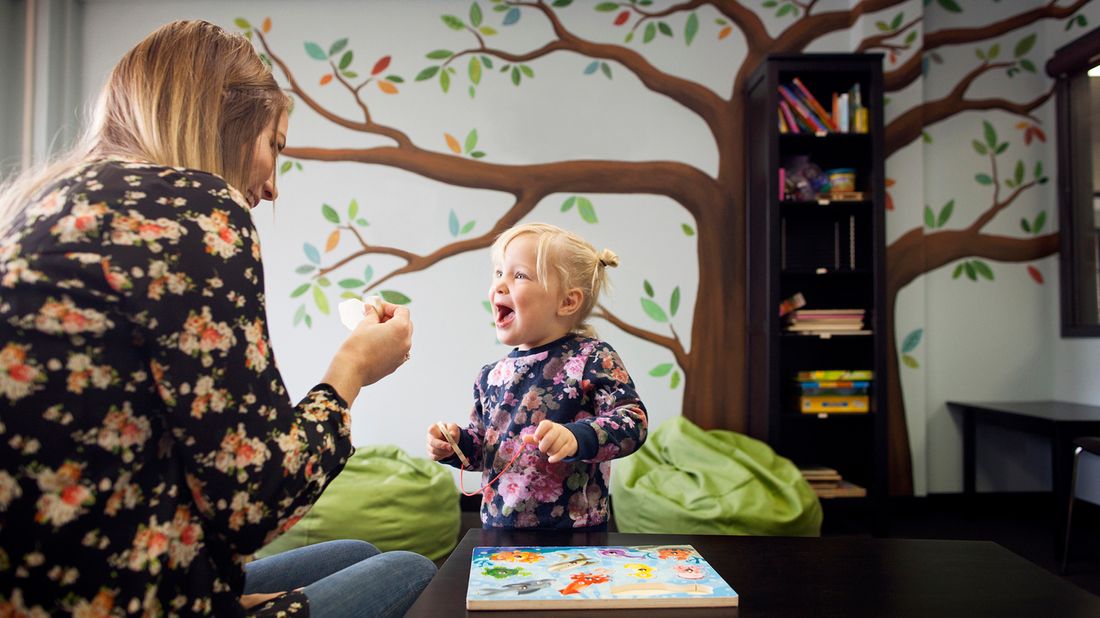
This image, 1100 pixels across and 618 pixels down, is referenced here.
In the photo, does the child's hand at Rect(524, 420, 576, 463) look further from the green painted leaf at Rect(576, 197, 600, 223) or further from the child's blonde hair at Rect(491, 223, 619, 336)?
the green painted leaf at Rect(576, 197, 600, 223)

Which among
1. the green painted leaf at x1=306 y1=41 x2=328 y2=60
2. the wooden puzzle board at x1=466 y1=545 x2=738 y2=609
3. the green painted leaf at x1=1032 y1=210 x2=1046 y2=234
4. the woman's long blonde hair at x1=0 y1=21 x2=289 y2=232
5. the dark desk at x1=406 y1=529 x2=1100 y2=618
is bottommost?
the dark desk at x1=406 y1=529 x2=1100 y2=618

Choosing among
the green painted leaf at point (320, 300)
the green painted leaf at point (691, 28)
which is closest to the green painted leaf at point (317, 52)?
the green painted leaf at point (320, 300)

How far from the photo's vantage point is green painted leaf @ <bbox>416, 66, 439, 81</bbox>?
3703 millimetres

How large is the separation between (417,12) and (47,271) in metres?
3.38

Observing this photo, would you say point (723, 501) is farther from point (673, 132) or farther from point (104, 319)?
point (104, 319)

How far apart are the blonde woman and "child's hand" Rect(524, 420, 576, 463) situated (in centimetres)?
18

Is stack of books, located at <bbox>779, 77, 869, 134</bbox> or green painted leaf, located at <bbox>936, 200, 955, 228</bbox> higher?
stack of books, located at <bbox>779, 77, 869, 134</bbox>

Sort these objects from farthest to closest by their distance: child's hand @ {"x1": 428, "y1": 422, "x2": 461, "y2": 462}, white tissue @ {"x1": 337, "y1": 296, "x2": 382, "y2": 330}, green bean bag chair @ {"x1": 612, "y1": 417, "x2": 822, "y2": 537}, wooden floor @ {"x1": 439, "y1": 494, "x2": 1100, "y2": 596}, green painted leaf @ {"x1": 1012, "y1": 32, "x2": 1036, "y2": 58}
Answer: green painted leaf @ {"x1": 1012, "y1": 32, "x2": 1036, "y2": 58}
wooden floor @ {"x1": 439, "y1": 494, "x2": 1100, "y2": 596}
green bean bag chair @ {"x1": 612, "y1": 417, "x2": 822, "y2": 537}
child's hand @ {"x1": 428, "y1": 422, "x2": 461, "y2": 462}
white tissue @ {"x1": 337, "y1": 296, "x2": 382, "y2": 330}

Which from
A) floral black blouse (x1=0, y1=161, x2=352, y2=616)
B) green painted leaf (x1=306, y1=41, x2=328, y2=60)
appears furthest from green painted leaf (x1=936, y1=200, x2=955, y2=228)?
floral black blouse (x1=0, y1=161, x2=352, y2=616)

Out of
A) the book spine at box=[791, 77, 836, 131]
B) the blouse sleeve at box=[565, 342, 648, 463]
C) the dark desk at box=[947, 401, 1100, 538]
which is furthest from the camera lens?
the book spine at box=[791, 77, 836, 131]

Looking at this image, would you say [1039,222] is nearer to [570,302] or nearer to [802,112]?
[802,112]

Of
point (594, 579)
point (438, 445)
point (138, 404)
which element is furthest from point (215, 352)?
point (438, 445)

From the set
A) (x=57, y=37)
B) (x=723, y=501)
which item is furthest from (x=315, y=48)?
(x=723, y=501)

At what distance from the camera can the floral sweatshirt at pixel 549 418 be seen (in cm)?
156
